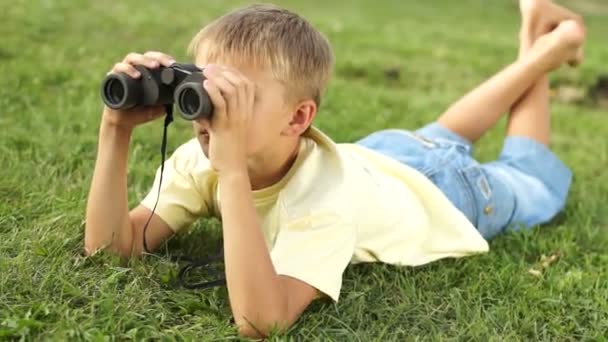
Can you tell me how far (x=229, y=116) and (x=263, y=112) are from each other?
23cm

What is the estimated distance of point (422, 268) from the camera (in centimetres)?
310

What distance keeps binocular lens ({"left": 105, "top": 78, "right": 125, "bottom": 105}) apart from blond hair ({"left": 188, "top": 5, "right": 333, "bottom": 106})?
0.25 metres

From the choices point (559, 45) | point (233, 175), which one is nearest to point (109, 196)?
point (233, 175)

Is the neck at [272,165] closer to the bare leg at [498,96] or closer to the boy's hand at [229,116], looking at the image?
the boy's hand at [229,116]

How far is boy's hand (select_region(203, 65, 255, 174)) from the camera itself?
225cm

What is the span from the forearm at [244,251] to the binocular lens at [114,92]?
37 cm


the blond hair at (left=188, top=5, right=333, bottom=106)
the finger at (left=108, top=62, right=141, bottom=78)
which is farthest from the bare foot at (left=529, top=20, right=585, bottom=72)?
the finger at (left=108, top=62, right=141, bottom=78)

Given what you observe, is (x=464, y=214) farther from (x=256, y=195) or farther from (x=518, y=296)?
(x=256, y=195)

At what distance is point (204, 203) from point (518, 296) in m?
1.07

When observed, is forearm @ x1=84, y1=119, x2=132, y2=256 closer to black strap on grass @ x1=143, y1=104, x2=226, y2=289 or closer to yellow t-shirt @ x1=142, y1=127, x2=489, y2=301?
black strap on grass @ x1=143, y1=104, x2=226, y2=289

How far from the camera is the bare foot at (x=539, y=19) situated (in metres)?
4.27

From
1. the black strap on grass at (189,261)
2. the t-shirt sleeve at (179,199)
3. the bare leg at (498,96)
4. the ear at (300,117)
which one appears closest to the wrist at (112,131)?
the black strap on grass at (189,261)

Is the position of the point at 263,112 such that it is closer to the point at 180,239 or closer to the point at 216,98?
the point at 216,98

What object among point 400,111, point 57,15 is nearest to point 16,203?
point 400,111
